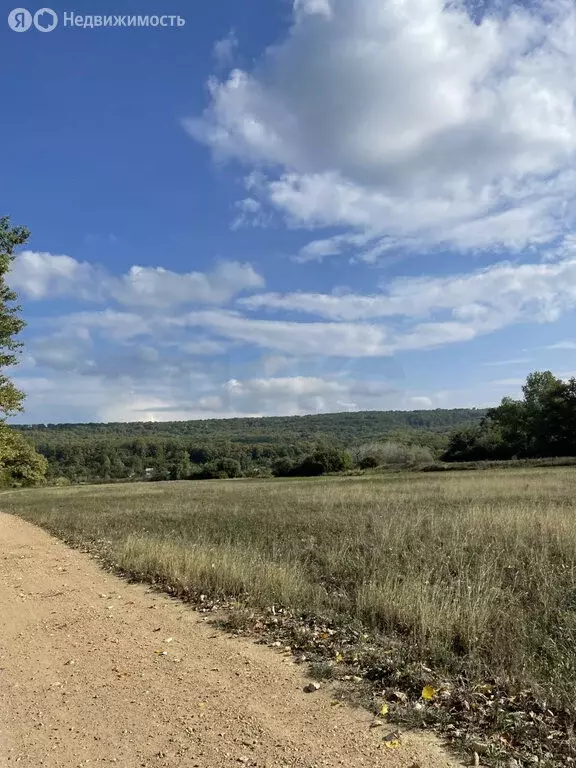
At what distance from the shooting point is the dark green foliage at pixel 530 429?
235 feet

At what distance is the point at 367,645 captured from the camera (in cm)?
623

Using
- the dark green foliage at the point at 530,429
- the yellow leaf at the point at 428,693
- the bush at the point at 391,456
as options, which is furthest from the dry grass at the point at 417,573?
the bush at the point at 391,456

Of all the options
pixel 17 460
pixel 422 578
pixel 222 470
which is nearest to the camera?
pixel 422 578

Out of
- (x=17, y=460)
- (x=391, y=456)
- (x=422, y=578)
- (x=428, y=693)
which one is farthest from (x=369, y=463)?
(x=428, y=693)

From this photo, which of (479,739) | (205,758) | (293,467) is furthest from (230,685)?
(293,467)

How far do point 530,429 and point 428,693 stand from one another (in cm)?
8256

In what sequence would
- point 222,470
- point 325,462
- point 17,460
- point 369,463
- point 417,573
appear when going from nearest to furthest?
point 417,573
point 17,460
point 325,462
point 369,463
point 222,470

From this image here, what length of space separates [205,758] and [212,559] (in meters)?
6.29

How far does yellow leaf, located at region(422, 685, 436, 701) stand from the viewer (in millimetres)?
4843

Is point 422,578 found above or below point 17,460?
below

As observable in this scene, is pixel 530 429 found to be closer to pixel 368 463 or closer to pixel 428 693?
pixel 368 463

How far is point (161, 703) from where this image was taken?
16.6 feet

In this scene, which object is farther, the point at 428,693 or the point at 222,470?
the point at 222,470

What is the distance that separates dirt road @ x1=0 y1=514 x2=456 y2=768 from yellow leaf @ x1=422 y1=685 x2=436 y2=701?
1.90ft
